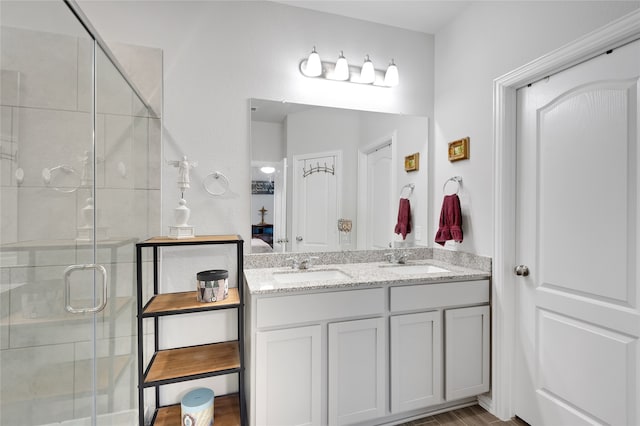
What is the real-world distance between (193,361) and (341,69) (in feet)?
6.46

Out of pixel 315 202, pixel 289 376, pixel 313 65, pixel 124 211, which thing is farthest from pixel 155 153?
pixel 289 376

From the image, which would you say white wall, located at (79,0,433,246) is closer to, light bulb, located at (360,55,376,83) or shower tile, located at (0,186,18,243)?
light bulb, located at (360,55,376,83)

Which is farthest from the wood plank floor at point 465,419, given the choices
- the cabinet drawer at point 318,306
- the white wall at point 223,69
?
the white wall at point 223,69

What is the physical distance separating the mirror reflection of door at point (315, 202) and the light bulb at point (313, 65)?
1.72 ft

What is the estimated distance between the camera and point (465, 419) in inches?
74.0

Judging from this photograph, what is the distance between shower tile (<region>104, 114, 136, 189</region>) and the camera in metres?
1.34

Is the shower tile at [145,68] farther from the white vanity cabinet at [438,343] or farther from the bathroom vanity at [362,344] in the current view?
the white vanity cabinet at [438,343]

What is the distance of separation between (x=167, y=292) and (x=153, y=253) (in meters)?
0.25

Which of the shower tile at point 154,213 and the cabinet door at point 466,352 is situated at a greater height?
the shower tile at point 154,213

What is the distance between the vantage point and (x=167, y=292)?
6.14 ft

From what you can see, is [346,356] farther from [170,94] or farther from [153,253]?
[170,94]

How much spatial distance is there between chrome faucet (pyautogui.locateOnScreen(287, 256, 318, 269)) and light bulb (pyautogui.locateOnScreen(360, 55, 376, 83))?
127 cm

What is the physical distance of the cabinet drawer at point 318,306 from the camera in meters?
1.56

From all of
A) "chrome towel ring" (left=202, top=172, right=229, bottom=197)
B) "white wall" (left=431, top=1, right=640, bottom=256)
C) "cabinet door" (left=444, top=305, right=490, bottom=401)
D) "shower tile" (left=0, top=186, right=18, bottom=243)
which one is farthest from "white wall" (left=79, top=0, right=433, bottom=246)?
"cabinet door" (left=444, top=305, right=490, bottom=401)
